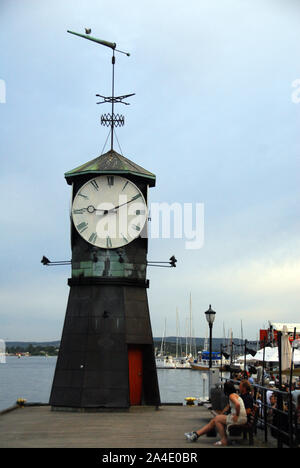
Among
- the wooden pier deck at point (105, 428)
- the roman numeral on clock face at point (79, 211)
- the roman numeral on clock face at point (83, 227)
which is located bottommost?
the wooden pier deck at point (105, 428)

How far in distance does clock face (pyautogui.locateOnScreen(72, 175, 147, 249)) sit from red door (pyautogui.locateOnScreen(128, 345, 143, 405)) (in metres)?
3.65

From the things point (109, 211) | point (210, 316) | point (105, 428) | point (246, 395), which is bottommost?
point (105, 428)

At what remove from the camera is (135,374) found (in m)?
20.6

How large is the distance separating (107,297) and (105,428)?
588 cm

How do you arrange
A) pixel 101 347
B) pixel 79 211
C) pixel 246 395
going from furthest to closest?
1. pixel 79 211
2. pixel 101 347
3. pixel 246 395

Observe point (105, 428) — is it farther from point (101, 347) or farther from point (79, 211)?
point (79, 211)

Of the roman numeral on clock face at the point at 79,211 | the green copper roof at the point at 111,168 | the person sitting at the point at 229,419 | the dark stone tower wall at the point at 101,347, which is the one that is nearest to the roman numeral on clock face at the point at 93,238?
the roman numeral on clock face at the point at 79,211

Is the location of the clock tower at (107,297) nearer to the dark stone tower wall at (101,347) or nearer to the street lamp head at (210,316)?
the dark stone tower wall at (101,347)

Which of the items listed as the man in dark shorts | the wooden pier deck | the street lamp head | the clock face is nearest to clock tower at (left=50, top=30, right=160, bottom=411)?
the clock face

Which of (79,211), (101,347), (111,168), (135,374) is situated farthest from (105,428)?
(111,168)

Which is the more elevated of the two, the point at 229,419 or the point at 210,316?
the point at 210,316

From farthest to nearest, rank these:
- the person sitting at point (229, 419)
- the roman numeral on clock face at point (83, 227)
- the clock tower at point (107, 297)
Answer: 1. the roman numeral on clock face at point (83, 227)
2. the clock tower at point (107, 297)
3. the person sitting at point (229, 419)

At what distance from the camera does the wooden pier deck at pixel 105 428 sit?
1285cm
